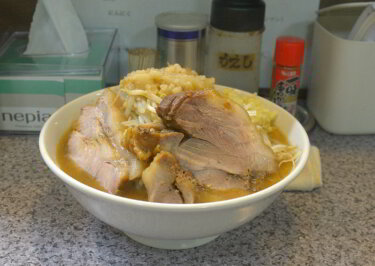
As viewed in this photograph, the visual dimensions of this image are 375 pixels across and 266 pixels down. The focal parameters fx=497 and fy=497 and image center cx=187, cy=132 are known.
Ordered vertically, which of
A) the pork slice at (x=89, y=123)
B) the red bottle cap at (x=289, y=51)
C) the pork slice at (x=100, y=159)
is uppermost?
the red bottle cap at (x=289, y=51)

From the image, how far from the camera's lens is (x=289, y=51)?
1.06 meters

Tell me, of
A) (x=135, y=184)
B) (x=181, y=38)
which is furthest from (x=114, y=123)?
(x=181, y=38)

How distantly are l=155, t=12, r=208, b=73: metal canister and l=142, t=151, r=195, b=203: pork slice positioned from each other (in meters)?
0.45

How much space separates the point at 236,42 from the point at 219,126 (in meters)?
0.39

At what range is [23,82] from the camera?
3.34ft

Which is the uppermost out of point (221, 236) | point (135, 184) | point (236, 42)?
point (236, 42)

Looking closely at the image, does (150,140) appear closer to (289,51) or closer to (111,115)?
(111,115)

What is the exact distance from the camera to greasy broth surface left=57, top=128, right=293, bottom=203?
2.31 feet

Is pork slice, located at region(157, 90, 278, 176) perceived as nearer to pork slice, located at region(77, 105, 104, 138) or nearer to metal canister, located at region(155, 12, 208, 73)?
pork slice, located at region(77, 105, 104, 138)

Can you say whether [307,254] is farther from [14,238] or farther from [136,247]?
[14,238]

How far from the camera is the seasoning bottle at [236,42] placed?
40.3 inches

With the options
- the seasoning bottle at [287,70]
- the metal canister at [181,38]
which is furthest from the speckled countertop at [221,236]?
the metal canister at [181,38]

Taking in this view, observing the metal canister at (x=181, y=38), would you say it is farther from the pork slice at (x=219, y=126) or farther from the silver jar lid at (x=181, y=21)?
the pork slice at (x=219, y=126)

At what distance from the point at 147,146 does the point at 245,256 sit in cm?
24
